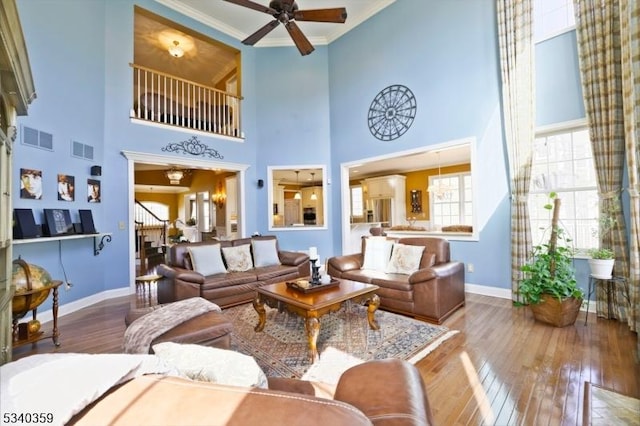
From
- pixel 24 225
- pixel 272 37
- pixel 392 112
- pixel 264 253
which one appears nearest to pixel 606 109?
pixel 392 112

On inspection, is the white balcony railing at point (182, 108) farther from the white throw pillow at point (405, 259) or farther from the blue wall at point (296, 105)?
the white throw pillow at point (405, 259)

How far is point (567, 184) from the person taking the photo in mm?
3604

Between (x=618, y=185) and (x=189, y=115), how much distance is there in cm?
657

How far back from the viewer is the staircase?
5.99 meters

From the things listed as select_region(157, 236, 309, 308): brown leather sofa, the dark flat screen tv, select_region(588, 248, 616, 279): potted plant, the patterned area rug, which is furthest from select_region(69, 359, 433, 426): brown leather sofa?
the dark flat screen tv

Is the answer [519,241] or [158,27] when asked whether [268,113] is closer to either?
[158,27]

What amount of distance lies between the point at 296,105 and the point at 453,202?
5.35 meters

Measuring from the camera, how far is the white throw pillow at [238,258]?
407 centimetres

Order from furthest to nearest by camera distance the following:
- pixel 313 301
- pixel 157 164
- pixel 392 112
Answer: pixel 392 112
pixel 157 164
pixel 313 301

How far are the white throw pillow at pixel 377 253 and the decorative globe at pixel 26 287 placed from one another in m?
3.50

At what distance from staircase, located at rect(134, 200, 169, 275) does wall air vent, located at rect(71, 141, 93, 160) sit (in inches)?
91.0

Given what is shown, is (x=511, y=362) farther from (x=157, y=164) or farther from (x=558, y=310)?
(x=157, y=164)

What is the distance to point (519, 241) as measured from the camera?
3.64 meters

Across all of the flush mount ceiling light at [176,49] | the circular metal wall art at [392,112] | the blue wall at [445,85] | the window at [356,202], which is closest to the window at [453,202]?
the window at [356,202]
